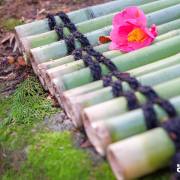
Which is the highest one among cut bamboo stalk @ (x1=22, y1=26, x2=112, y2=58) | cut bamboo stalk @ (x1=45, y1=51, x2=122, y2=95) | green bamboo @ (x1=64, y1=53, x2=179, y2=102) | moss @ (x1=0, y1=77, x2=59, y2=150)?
cut bamboo stalk @ (x1=22, y1=26, x2=112, y2=58)

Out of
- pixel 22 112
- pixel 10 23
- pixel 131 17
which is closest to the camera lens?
pixel 22 112

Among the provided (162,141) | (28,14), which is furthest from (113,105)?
(28,14)

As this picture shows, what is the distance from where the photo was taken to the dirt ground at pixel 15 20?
114 inches

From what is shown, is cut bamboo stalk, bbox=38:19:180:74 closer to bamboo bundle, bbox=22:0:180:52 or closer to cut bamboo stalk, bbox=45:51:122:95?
cut bamboo stalk, bbox=45:51:122:95

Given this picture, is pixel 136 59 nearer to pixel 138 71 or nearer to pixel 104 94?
pixel 138 71

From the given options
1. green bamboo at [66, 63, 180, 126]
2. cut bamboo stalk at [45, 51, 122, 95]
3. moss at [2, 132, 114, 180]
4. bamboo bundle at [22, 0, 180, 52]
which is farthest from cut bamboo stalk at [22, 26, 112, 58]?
moss at [2, 132, 114, 180]

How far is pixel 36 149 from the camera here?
2232mm

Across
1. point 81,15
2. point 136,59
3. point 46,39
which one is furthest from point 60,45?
point 136,59

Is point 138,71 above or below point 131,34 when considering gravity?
below

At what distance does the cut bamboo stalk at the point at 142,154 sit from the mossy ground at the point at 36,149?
219mm

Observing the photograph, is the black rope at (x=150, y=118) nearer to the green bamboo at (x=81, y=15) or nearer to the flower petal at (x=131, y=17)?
the flower petal at (x=131, y=17)

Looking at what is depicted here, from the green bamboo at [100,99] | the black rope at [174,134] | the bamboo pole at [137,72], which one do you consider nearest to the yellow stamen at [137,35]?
the bamboo pole at [137,72]

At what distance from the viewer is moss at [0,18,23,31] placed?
3510mm

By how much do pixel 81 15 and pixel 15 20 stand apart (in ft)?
2.61
